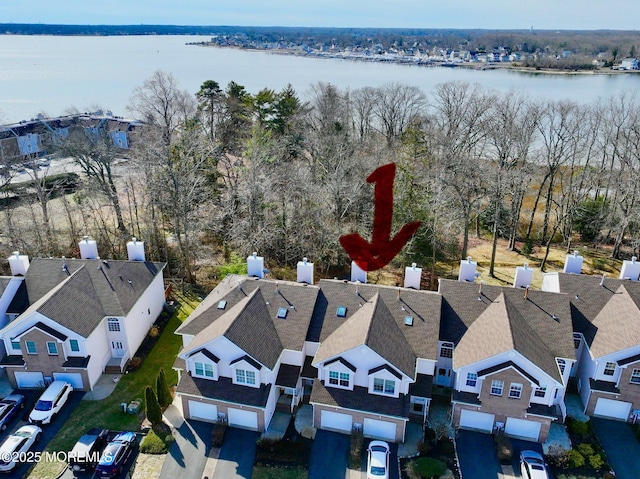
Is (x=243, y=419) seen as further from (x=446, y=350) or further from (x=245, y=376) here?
(x=446, y=350)

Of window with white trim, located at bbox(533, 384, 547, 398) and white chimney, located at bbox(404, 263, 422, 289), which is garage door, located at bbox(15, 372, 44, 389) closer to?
white chimney, located at bbox(404, 263, 422, 289)

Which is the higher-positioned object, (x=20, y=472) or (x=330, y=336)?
(x=330, y=336)

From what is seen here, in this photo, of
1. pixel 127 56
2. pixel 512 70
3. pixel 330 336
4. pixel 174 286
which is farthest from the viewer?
pixel 127 56

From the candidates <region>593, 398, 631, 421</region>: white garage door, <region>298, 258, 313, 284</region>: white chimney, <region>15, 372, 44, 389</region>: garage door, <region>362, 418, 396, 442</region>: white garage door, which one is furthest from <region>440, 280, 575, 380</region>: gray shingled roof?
<region>15, 372, 44, 389</region>: garage door

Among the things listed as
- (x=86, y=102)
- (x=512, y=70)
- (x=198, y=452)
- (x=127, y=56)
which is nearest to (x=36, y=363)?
(x=198, y=452)

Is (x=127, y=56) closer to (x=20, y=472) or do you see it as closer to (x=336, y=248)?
(x=336, y=248)

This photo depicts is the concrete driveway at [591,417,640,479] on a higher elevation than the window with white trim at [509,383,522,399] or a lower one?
lower

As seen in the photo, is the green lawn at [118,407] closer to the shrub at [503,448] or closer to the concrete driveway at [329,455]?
the concrete driveway at [329,455]
